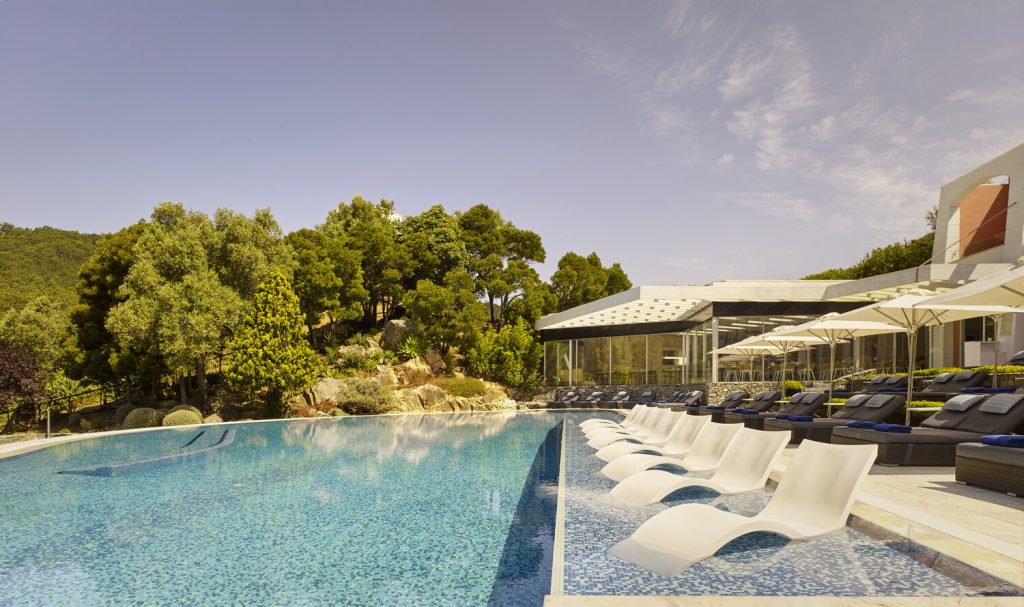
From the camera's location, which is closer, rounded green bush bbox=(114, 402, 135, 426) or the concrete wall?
the concrete wall

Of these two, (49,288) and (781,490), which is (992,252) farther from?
(49,288)

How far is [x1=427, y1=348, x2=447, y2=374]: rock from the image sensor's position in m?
28.9

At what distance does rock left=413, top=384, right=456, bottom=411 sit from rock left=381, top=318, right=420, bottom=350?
416 cm

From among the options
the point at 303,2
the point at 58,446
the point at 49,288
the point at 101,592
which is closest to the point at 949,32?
the point at 303,2

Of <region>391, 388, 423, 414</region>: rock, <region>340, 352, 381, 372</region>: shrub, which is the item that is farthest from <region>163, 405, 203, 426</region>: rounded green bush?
<region>340, 352, 381, 372</region>: shrub

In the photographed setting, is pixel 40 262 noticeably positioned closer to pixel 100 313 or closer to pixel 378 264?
pixel 100 313

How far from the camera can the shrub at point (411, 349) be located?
1120 inches

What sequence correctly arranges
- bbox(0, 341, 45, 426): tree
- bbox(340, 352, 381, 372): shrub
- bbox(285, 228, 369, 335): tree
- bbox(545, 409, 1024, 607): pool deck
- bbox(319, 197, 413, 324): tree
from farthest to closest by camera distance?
bbox(319, 197, 413, 324): tree, bbox(340, 352, 381, 372): shrub, bbox(285, 228, 369, 335): tree, bbox(0, 341, 45, 426): tree, bbox(545, 409, 1024, 607): pool deck

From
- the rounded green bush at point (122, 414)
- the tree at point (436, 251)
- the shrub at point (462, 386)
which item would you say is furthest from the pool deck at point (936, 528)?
the tree at point (436, 251)

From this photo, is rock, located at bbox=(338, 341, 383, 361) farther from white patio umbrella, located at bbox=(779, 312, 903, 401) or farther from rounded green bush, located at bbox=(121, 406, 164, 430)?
white patio umbrella, located at bbox=(779, 312, 903, 401)

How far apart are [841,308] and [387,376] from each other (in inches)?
705

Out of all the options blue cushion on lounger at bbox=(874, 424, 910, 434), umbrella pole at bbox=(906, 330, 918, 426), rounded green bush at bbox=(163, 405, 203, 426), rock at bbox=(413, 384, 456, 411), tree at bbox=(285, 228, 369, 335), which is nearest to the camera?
blue cushion on lounger at bbox=(874, 424, 910, 434)

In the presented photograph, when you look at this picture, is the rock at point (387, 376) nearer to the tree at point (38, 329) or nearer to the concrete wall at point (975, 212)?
the tree at point (38, 329)

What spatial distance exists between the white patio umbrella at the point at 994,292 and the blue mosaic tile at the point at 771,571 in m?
3.93
